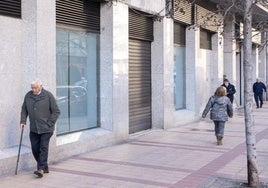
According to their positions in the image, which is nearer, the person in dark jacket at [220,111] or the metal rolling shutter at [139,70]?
the person in dark jacket at [220,111]

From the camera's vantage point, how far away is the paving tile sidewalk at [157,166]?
7.63 metres

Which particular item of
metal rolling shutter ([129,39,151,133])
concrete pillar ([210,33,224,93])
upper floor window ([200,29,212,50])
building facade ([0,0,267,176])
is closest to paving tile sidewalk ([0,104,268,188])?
building facade ([0,0,267,176])

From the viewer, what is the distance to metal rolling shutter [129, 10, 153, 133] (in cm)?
1373

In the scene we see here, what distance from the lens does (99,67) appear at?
12.1 metres

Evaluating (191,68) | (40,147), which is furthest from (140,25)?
(40,147)

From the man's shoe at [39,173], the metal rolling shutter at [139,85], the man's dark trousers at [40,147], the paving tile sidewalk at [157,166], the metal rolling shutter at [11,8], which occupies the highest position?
the metal rolling shutter at [11,8]

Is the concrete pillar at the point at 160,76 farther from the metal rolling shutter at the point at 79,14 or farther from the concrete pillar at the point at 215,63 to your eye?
the concrete pillar at the point at 215,63

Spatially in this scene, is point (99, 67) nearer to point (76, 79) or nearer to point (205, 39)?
point (76, 79)

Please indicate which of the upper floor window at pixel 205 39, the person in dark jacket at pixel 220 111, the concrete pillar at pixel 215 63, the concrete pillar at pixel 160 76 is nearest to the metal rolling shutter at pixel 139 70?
the concrete pillar at pixel 160 76

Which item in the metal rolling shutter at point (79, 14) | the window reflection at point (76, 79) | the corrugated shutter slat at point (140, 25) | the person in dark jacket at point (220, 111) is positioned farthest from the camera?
the corrugated shutter slat at point (140, 25)

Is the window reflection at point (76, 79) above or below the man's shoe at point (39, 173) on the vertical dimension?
above

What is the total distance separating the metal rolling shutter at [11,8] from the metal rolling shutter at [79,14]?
4.46 ft

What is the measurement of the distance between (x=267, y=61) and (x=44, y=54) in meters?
27.4

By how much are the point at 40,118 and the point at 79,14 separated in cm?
395
